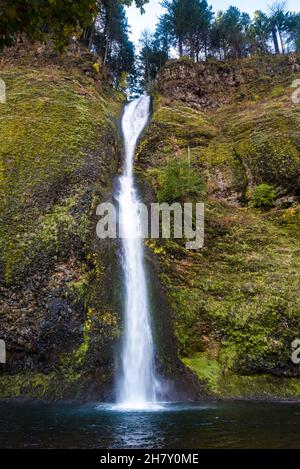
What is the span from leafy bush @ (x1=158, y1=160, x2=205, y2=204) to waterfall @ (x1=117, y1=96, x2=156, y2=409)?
1.42m

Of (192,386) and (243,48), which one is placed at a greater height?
(243,48)

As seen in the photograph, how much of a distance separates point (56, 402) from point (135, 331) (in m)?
3.19

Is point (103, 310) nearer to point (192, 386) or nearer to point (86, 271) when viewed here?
point (86, 271)

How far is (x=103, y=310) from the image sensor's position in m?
12.5

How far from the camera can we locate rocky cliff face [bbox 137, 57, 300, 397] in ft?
40.1

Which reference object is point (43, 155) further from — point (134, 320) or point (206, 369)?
point (206, 369)

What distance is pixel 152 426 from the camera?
7.11 metres

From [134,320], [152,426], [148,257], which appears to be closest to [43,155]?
[148,257]

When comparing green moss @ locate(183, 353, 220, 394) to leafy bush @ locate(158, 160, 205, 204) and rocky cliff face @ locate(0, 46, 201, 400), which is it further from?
leafy bush @ locate(158, 160, 205, 204)

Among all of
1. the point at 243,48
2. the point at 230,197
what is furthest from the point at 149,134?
the point at 243,48

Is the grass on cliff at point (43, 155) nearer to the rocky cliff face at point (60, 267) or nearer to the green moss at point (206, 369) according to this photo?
the rocky cliff face at point (60, 267)

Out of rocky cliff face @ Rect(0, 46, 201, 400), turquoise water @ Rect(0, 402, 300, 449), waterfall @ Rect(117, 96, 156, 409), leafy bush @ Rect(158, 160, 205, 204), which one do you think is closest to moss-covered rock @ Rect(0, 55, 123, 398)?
rocky cliff face @ Rect(0, 46, 201, 400)

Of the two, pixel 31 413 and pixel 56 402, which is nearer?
pixel 31 413

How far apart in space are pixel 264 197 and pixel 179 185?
423cm
